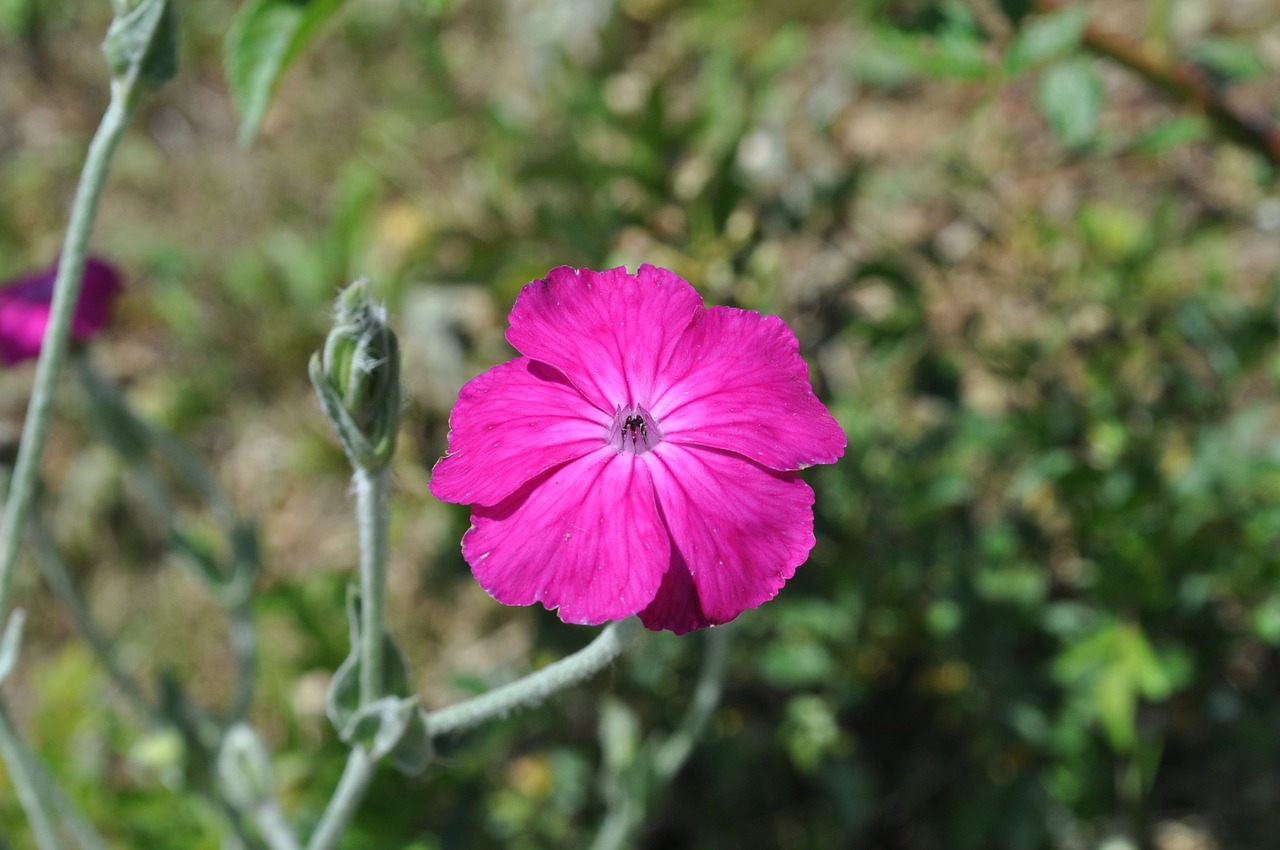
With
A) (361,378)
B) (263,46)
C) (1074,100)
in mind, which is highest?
(263,46)

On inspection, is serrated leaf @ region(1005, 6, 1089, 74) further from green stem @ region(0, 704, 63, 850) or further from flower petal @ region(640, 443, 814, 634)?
green stem @ region(0, 704, 63, 850)

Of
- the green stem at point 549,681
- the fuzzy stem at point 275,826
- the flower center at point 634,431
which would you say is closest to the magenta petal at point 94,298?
the fuzzy stem at point 275,826

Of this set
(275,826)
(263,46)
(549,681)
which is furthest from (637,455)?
(275,826)

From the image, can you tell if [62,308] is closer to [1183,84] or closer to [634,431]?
[634,431]

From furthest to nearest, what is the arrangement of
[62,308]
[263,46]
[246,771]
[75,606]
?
[75,606] → [246,771] → [263,46] → [62,308]

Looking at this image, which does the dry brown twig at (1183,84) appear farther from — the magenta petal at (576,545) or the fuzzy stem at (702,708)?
the magenta petal at (576,545)

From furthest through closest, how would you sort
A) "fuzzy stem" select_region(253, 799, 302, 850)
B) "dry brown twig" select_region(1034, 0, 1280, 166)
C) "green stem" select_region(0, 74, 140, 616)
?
"dry brown twig" select_region(1034, 0, 1280, 166) < "fuzzy stem" select_region(253, 799, 302, 850) < "green stem" select_region(0, 74, 140, 616)

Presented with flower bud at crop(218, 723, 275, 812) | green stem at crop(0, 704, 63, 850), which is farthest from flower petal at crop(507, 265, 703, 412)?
flower bud at crop(218, 723, 275, 812)

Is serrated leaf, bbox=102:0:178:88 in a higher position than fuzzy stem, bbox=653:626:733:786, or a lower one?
higher
